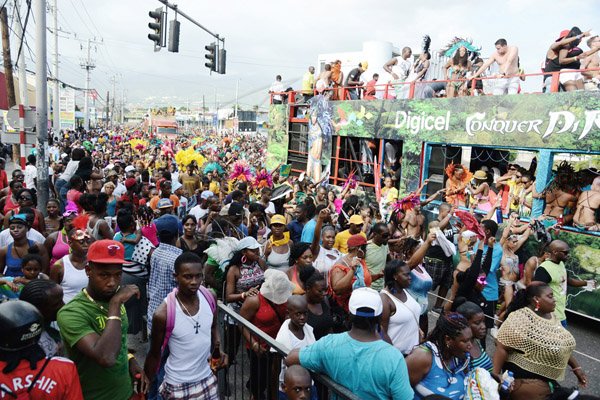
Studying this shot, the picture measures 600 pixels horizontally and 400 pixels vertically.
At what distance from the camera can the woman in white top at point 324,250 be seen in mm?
4915

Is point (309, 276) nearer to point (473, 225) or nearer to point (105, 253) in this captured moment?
point (105, 253)

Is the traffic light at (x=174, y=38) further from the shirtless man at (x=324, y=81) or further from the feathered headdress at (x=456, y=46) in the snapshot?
the feathered headdress at (x=456, y=46)

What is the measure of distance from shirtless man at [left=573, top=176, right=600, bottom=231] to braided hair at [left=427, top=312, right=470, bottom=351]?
206 inches

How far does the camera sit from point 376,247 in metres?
5.08

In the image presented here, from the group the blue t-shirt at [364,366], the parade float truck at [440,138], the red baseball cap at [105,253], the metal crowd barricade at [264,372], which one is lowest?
the metal crowd barricade at [264,372]

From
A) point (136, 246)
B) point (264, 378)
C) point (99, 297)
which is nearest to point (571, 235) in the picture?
point (264, 378)

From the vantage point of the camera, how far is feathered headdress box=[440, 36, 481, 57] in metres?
11.1

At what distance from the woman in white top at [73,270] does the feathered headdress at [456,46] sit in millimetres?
9890

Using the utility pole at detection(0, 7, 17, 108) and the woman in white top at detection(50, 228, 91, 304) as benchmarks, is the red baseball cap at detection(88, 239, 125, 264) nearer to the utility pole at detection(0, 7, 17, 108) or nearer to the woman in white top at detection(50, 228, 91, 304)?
the woman in white top at detection(50, 228, 91, 304)

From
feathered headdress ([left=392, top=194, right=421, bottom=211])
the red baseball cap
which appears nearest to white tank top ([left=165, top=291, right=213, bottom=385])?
the red baseball cap

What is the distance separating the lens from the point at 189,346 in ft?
9.64

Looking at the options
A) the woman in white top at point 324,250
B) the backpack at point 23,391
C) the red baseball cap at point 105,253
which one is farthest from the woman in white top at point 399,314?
the backpack at point 23,391

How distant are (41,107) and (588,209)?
9.78 meters

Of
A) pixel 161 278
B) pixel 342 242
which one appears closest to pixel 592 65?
pixel 342 242
